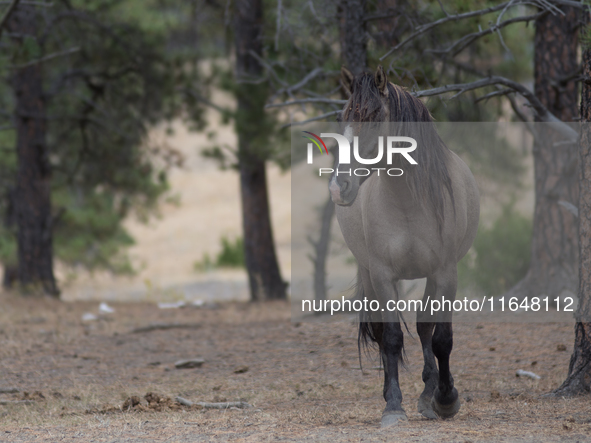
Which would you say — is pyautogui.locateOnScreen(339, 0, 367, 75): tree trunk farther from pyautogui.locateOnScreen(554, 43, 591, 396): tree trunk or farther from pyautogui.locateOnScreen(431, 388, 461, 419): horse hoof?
pyautogui.locateOnScreen(431, 388, 461, 419): horse hoof

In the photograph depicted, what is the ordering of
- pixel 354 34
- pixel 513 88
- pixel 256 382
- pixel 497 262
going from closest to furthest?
pixel 256 382, pixel 513 88, pixel 354 34, pixel 497 262

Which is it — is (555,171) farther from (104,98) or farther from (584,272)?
A: (104,98)

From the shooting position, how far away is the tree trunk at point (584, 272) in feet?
17.1

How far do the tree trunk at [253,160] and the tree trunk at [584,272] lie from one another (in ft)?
21.3

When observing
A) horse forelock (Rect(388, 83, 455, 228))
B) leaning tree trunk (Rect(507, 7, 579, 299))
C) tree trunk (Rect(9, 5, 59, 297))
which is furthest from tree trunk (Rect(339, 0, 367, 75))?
tree trunk (Rect(9, 5, 59, 297))

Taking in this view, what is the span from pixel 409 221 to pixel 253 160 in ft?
25.4

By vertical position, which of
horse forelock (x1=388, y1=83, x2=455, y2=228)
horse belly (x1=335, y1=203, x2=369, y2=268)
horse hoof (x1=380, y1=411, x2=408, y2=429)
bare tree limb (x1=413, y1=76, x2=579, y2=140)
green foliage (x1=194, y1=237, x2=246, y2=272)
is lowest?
green foliage (x1=194, y1=237, x2=246, y2=272)

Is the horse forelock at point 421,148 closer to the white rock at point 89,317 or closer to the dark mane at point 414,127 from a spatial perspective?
the dark mane at point 414,127

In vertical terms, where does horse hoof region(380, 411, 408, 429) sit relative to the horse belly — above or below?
below

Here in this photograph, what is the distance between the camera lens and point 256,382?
20.3 feet

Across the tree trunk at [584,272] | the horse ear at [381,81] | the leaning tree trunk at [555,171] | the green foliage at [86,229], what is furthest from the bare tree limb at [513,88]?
the green foliage at [86,229]

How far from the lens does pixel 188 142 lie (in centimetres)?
4828

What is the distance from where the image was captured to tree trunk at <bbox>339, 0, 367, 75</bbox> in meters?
8.06

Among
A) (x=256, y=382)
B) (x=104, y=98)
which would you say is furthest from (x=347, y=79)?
(x=104, y=98)
